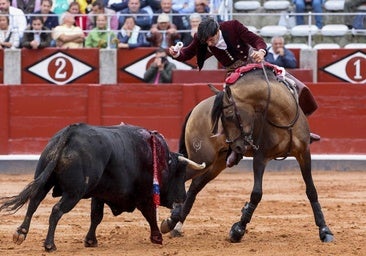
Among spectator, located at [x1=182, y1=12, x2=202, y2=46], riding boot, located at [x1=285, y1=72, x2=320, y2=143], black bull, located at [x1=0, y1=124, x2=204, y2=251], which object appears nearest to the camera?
black bull, located at [x1=0, y1=124, x2=204, y2=251]

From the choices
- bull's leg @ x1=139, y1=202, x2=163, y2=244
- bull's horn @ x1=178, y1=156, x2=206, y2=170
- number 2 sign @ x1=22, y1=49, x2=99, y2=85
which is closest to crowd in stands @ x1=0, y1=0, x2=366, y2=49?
number 2 sign @ x1=22, y1=49, x2=99, y2=85

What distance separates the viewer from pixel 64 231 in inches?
369

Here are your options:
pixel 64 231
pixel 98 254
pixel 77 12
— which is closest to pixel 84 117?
pixel 77 12

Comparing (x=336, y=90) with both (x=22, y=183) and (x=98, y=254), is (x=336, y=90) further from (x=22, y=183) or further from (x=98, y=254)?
(x=98, y=254)

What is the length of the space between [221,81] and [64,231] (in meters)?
6.21

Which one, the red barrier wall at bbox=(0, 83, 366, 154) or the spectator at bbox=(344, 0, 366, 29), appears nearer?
the red barrier wall at bbox=(0, 83, 366, 154)

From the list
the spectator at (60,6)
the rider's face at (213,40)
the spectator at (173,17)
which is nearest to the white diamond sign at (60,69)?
the spectator at (60,6)

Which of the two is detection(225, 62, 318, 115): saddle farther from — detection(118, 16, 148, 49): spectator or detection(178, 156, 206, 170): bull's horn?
detection(118, 16, 148, 49): spectator

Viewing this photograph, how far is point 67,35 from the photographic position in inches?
625

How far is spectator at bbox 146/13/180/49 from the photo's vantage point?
15398mm

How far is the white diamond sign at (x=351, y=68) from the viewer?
15.8 meters

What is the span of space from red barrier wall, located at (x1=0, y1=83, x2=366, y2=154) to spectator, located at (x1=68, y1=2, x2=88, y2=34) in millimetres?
1216

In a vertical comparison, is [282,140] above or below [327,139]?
above

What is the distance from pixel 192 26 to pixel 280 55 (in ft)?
4.06
